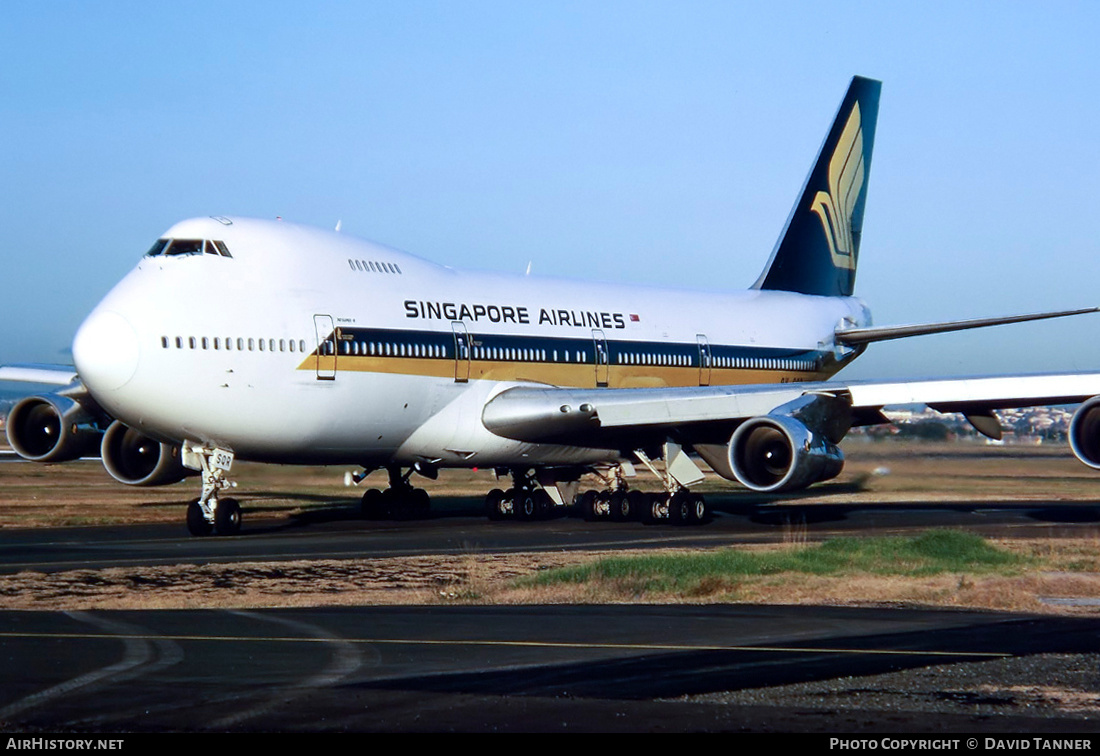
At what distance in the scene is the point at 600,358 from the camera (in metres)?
Result: 32.1

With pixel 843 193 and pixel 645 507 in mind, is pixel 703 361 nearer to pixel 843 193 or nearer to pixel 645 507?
pixel 645 507

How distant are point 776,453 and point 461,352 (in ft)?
21.2

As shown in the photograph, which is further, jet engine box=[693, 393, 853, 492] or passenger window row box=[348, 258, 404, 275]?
passenger window row box=[348, 258, 404, 275]

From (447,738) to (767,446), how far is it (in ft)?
62.2

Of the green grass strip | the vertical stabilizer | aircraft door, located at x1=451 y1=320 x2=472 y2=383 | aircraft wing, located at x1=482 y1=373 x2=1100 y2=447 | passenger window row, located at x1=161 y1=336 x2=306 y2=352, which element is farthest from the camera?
the vertical stabilizer

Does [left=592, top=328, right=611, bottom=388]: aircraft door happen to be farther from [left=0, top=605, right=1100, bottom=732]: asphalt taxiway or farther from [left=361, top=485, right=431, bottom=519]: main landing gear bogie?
[left=0, top=605, right=1100, bottom=732]: asphalt taxiway

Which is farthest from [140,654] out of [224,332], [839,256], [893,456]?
Result: [839,256]

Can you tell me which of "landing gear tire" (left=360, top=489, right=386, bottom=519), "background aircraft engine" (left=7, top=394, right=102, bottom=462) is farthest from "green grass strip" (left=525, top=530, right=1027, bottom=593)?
"background aircraft engine" (left=7, top=394, right=102, bottom=462)

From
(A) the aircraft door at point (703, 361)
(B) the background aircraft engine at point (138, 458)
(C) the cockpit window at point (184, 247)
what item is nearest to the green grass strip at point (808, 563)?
(C) the cockpit window at point (184, 247)

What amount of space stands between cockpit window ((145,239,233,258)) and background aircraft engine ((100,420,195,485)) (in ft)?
15.6

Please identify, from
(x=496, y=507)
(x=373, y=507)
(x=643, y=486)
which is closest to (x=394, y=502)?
(x=373, y=507)

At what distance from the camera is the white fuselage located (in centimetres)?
2403

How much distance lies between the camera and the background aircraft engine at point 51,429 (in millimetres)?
28609

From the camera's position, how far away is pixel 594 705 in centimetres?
941
